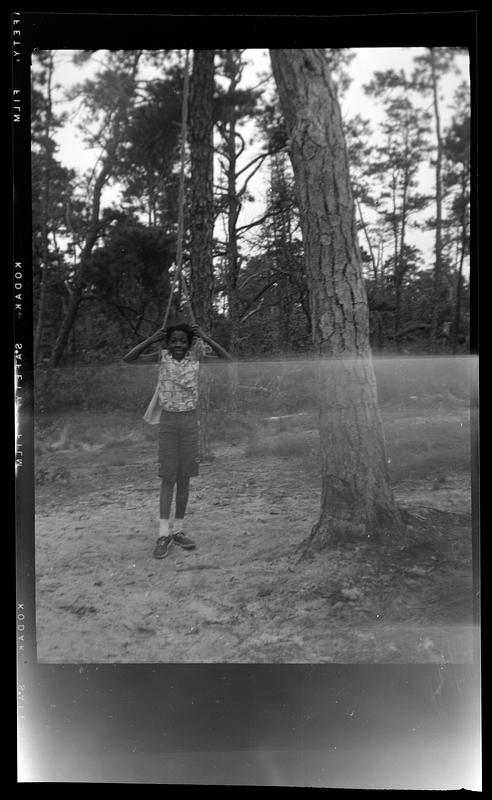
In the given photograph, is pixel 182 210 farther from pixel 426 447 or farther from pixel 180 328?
pixel 426 447

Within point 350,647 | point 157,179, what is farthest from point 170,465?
point 157,179

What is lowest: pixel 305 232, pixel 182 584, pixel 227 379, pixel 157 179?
pixel 182 584

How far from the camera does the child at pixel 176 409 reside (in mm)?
2189

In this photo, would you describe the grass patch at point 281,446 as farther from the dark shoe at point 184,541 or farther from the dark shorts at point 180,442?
the dark shoe at point 184,541

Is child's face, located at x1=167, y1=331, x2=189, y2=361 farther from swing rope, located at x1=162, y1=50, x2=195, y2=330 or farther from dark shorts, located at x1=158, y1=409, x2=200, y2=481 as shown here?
dark shorts, located at x1=158, y1=409, x2=200, y2=481

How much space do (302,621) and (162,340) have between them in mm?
1241

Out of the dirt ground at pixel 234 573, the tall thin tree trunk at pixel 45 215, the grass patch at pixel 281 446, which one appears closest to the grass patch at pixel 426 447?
the dirt ground at pixel 234 573

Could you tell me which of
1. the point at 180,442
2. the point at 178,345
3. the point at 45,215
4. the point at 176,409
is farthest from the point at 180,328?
the point at 45,215

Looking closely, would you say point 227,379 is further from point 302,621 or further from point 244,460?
point 302,621

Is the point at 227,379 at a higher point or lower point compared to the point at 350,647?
higher

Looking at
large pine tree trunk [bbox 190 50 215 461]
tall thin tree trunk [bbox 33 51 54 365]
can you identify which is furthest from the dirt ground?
tall thin tree trunk [bbox 33 51 54 365]

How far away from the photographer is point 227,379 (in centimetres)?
220

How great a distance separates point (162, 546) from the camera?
2.19 m

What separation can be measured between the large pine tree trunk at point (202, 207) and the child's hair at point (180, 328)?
56 mm
